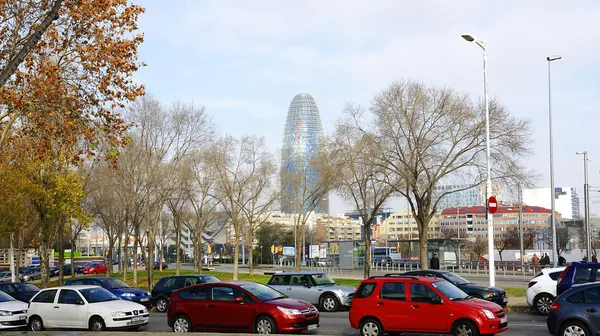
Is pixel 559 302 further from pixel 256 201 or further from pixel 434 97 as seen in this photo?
pixel 256 201

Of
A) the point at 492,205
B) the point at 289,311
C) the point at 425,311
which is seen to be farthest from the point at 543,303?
the point at 289,311

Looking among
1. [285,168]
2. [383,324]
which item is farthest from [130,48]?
[285,168]

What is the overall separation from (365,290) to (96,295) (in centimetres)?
890

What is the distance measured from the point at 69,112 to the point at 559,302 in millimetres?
12652

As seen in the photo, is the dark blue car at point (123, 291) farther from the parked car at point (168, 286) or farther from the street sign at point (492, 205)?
the street sign at point (492, 205)

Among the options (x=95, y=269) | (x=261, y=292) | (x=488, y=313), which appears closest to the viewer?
(x=488, y=313)

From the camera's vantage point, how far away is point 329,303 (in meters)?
24.4

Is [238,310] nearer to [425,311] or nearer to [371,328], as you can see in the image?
[371,328]

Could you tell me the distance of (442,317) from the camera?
15125mm

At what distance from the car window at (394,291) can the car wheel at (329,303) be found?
853 centimetres

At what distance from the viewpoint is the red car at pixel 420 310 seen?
48.7 ft

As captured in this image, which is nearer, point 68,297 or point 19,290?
point 68,297

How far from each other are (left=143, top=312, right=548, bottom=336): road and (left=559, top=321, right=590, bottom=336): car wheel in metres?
2.40

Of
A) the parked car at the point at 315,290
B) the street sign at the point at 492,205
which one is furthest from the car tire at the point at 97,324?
the street sign at the point at 492,205
